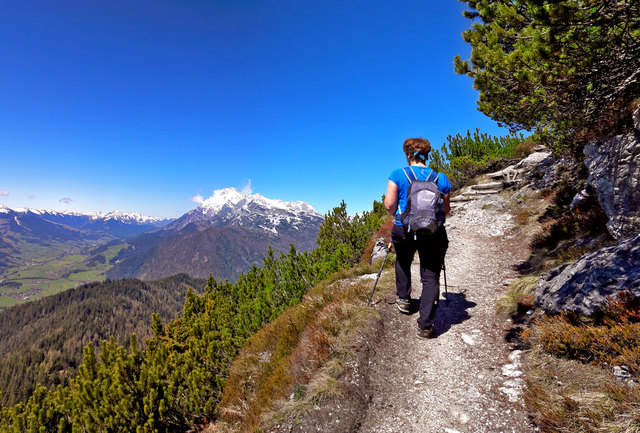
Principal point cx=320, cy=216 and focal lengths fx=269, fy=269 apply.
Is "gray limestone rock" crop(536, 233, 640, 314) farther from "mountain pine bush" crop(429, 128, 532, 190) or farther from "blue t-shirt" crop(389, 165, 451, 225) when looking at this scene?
"mountain pine bush" crop(429, 128, 532, 190)

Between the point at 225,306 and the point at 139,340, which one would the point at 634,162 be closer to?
the point at 225,306

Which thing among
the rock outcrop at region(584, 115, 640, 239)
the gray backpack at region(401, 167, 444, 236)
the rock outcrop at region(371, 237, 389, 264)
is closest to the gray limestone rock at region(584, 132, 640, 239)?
the rock outcrop at region(584, 115, 640, 239)

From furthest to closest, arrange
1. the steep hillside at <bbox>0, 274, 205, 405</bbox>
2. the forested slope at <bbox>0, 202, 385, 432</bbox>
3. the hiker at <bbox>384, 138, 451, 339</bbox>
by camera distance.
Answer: the steep hillside at <bbox>0, 274, 205, 405</bbox> → the forested slope at <bbox>0, 202, 385, 432</bbox> → the hiker at <bbox>384, 138, 451, 339</bbox>

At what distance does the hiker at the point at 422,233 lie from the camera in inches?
185

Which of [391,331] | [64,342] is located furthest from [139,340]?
[391,331]

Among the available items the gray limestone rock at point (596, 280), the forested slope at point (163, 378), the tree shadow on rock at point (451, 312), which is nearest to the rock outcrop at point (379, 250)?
the forested slope at point (163, 378)

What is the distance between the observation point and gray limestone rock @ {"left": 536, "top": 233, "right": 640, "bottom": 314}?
12.9 feet

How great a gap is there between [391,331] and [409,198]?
2881 millimetres

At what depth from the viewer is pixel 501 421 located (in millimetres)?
3357

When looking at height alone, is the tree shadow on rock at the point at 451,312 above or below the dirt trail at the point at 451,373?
above

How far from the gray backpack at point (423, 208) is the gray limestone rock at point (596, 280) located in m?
2.36

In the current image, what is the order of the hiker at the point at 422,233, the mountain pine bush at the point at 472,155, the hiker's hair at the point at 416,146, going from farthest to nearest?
the mountain pine bush at the point at 472,155 < the hiker's hair at the point at 416,146 < the hiker at the point at 422,233

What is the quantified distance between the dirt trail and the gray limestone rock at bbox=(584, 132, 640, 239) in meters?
2.89

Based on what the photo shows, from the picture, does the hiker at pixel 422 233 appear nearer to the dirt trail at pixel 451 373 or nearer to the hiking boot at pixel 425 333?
the hiking boot at pixel 425 333
